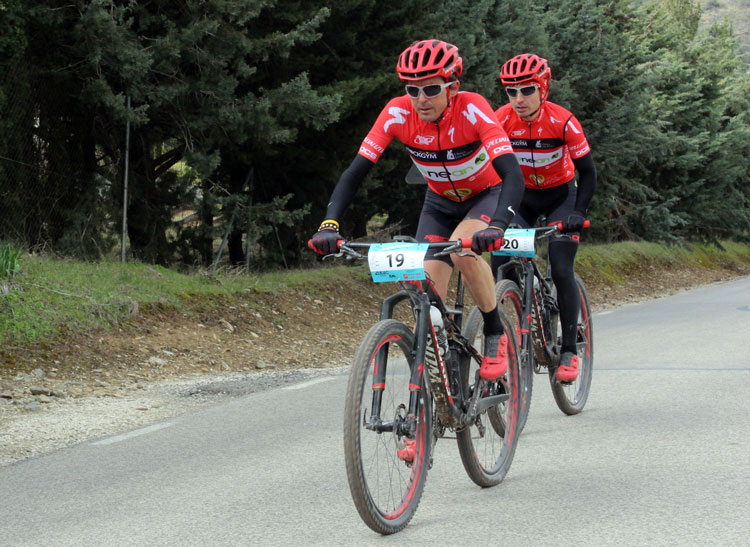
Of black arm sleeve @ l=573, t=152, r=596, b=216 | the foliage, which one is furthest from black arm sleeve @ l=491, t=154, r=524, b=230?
the foliage

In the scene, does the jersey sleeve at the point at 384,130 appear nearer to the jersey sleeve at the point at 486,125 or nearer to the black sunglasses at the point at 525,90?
the jersey sleeve at the point at 486,125

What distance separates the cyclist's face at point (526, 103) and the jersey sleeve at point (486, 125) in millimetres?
1653

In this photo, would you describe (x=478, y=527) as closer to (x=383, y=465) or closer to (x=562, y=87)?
(x=383, y=465)

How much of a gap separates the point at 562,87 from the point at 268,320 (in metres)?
9.21

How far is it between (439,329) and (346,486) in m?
1.14

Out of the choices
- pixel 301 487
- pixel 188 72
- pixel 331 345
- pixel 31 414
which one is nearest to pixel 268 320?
pixel 331 345

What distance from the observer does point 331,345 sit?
1222 centimetres

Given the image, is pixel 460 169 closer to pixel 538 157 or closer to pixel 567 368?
pixel 538 157

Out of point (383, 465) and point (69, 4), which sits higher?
point (69, 4)

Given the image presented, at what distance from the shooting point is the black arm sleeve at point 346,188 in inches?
198

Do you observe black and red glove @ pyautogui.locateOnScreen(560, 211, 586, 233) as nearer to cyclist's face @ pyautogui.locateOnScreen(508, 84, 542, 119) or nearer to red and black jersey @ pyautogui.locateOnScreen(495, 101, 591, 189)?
red and black jersey @ pyautogui.locateOnScreen(495, 101, 591, 189)

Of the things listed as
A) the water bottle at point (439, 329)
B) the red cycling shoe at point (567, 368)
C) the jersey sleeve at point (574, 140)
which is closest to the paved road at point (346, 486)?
the red cycling shoe at point (567, 368)

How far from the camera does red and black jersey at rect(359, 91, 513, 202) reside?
530 centimetres

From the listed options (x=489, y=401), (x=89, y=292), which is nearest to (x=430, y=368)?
(x=489, y=401)
